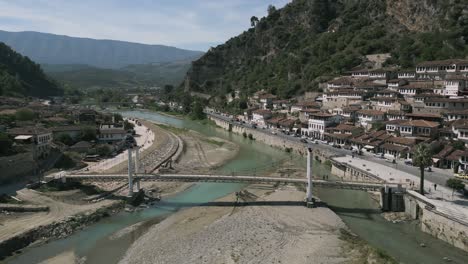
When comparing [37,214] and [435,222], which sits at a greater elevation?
[435,222]

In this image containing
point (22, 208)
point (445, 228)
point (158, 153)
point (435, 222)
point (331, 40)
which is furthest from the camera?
point (331, 40)

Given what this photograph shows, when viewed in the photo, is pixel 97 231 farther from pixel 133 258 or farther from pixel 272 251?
pixel 272 251

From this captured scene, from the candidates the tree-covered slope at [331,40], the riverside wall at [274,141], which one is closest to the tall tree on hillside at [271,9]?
the tree-covered slope at [331,40]

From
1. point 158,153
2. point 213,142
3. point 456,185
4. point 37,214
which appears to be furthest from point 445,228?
point 213,142

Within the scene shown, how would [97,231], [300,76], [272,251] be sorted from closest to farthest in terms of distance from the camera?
[272,251] → [97,231] → [300,76]

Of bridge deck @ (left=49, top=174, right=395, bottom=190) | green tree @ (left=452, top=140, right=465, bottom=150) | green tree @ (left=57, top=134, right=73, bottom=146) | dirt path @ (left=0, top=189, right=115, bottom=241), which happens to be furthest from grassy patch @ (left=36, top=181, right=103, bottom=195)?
green tree @ (left=452, top=140, right=465, bottom=150)

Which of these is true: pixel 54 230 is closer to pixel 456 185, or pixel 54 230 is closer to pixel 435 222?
pixel 435 222

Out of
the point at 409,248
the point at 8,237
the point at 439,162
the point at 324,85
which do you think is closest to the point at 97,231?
the point at 8,237
